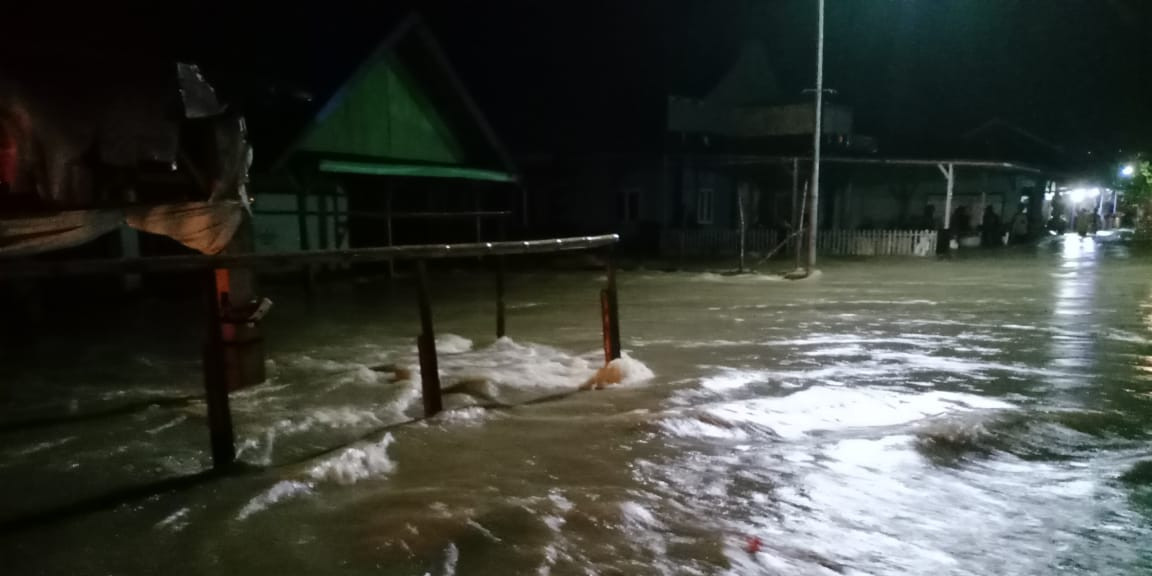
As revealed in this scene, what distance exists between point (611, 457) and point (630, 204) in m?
22.3

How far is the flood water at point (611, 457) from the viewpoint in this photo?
Answer: 4.40m

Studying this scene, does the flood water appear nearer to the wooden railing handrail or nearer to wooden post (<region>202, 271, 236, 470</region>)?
wooden post (<region>202, 271, 236, 470</region>)

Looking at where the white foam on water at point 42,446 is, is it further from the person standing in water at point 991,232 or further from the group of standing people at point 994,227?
the person standing in water at point 991,232

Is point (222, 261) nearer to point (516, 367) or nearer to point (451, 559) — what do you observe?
point (451, 559)

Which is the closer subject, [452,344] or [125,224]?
[125,224]

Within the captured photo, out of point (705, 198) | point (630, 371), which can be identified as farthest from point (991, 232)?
point (630, 371)

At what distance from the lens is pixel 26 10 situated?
6.19m

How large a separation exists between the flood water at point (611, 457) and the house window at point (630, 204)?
16.2 metres

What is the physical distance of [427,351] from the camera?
666cm

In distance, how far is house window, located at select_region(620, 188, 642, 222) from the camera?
2764 centimetres

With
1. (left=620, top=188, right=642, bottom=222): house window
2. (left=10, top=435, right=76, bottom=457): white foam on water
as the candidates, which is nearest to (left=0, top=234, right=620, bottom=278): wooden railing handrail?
(left=10, top=435, right=76, bottom=457): white foam on water

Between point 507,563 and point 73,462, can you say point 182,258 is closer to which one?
point 73,462

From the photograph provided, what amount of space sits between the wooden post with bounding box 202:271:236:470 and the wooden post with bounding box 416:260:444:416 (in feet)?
4.94

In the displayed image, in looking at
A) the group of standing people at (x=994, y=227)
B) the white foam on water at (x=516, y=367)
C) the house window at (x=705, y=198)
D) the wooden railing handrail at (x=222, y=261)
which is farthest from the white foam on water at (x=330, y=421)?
the group of standing people at (x=994, y=227)
